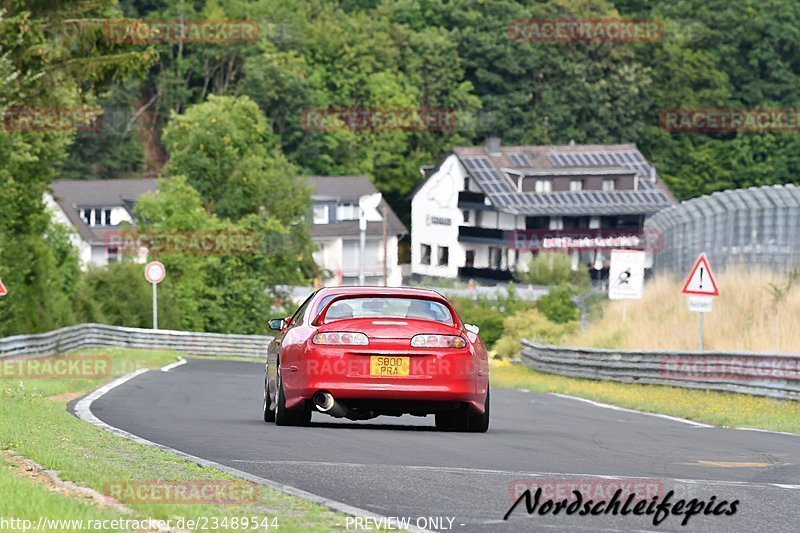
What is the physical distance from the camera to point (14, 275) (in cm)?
4797

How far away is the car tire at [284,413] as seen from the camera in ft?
51.5

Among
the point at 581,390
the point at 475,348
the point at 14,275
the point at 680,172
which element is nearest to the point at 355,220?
the point at 680,172

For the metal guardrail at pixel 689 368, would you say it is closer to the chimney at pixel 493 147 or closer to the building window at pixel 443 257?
the chimney at pixel 493 147

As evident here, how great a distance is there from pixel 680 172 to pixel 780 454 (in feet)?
370

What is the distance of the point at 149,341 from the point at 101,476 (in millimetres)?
45589

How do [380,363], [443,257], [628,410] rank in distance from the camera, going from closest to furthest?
[380,363] < [628,410] < [443,257]

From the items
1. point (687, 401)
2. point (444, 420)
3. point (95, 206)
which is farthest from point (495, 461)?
point (95, 206)

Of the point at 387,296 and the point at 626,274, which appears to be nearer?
the point at 387,296

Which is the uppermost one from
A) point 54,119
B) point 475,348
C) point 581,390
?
point 54,119

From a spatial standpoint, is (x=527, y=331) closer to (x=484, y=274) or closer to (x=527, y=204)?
(x=484, y=274)

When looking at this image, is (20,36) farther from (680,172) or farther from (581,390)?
(680,172)

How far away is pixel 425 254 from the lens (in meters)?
120

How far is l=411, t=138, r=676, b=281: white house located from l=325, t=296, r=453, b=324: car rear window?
9779 cm

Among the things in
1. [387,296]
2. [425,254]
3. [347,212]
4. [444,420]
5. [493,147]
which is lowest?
[425,254]
